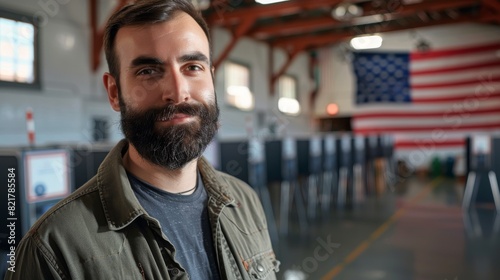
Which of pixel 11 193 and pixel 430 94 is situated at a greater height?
pixel 430 94

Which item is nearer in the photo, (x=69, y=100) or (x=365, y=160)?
(x=69, y=100)

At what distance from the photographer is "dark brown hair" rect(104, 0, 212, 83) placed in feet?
2.61

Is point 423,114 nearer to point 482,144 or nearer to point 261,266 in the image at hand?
point 482,144

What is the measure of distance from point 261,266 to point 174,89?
18.5 inches

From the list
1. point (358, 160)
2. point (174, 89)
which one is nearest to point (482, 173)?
point (358, 160)

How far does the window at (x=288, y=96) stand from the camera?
10750 mm

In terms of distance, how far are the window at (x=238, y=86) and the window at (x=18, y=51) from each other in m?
4.12

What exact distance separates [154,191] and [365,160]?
7.01 m

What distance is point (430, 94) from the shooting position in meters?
10.4

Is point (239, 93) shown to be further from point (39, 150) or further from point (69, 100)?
point (39, 150)

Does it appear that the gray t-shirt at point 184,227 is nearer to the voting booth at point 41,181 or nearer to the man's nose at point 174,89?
the man's nose at point 174,89

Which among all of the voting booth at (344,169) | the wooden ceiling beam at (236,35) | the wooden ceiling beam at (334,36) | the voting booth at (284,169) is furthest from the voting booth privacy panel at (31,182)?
the wooden ceiling beam at (334,36)

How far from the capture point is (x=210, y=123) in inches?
33.9

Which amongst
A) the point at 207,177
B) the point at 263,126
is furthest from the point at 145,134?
the point at 263,126
